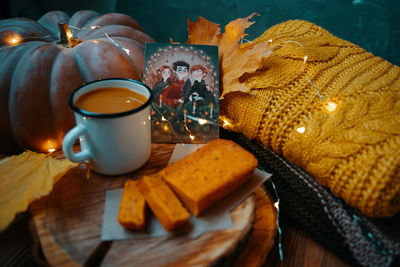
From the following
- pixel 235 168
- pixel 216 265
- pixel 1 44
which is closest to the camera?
pixel 216 265

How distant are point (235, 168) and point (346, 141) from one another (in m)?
0.25

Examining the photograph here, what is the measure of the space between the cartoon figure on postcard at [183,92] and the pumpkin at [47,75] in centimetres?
11

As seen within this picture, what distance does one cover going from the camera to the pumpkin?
763 millimetres

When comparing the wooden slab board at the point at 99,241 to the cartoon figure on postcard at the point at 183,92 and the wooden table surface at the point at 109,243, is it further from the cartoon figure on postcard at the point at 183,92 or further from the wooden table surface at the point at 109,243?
the cartoon figure on postcard at the point at 183,92

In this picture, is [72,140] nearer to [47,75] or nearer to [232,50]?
[47,75]

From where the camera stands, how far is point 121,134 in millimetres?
547

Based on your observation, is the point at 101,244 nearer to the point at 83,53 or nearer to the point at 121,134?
the point at 121,134

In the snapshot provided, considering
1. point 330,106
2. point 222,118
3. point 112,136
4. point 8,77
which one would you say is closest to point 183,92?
point 222,118

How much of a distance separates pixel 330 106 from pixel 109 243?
0.58 meters

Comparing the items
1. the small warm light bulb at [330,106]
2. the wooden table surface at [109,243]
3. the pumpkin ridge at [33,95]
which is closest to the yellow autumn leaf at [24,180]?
the wooden table surface at [109,243]

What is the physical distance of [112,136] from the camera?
0.54 metres

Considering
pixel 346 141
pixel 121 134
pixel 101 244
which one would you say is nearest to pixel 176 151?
pixel 121 134

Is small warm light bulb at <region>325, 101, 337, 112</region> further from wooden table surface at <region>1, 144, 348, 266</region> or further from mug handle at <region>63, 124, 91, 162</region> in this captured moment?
mug handle at <region>63, 124, 91, 162</region>

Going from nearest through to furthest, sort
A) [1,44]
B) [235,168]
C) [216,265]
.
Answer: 1. [216,265]
2. [235,168]
3. [1,44]
